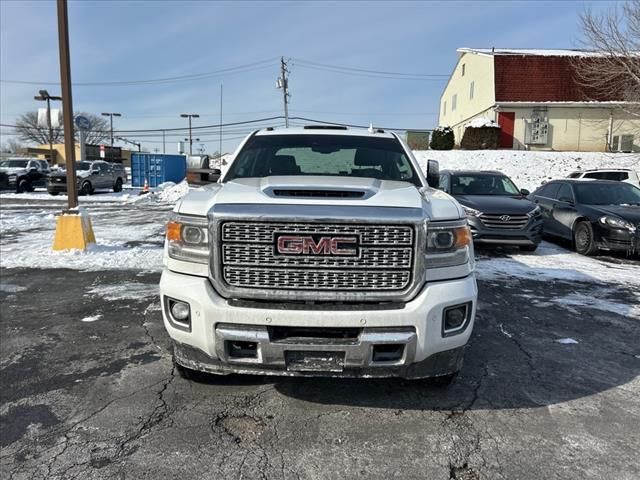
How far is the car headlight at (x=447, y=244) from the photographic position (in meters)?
2.90

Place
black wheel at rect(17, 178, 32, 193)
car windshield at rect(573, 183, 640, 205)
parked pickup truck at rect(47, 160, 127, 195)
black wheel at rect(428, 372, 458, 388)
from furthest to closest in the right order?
black wheel at rect(17, 178, 32, 193) < parked pickup truck at rect(47, 160, 127, 195) < car windshield at rect(573, 183, 640, 205) < black wheel at rect(428, 372, 458, 388)

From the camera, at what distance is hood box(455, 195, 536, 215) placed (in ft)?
29.2

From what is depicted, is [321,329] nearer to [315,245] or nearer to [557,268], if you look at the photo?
[315,245]

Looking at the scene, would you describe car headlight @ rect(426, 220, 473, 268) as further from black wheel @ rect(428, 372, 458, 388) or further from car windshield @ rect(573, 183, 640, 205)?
car windshield @ rect(573, 183, 640, 205)

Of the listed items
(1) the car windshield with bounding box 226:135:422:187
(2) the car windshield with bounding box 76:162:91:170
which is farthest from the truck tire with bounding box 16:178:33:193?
(1) the car windshield with bounding box 226:135:422:187

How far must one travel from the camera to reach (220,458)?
8.67 feet

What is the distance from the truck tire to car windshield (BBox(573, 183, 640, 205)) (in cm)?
2697

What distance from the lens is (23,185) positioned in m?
26.2

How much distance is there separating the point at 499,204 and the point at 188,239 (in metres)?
7.51

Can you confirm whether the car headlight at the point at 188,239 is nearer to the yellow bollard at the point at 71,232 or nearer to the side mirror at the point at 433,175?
the side mirror at the point at 433,175

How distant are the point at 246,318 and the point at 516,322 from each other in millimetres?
3430

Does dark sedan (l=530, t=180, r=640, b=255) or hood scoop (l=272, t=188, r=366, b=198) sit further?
dark sedan (l=530, t=180, r=640, b=255)

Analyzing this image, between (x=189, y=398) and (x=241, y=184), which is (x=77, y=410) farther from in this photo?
(x=241, y=184)

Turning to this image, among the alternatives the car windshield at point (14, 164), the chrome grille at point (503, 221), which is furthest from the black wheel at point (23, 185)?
the chrome grille at point (503, 221)
